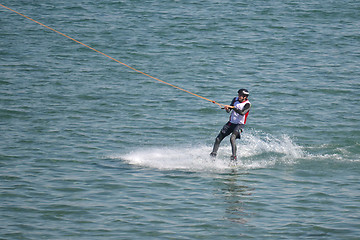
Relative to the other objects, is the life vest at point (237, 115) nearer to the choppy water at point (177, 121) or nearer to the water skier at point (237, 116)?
the water skier at point (237, 116)

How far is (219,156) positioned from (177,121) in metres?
4.68

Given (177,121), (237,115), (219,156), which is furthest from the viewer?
(177,121)

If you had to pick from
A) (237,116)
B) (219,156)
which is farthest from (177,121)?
(237,116)

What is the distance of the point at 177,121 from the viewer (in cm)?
2219

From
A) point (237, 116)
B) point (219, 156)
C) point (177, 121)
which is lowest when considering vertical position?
point (177, 121)

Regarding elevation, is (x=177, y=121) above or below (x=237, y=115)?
below

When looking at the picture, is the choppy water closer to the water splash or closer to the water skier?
the water splash

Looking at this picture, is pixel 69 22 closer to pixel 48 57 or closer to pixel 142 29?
pixel 142 29

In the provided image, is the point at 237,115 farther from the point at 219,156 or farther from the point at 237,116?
the point at 219,156

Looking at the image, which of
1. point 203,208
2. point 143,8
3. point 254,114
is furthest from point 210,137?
point 143,8

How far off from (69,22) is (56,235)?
86.8 ft

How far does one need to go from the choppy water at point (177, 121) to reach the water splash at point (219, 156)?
0.06 m

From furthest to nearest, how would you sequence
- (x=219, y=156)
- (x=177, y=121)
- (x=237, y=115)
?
(x=177, y=121)
(x=219, y=156)
(x=237, y=115)

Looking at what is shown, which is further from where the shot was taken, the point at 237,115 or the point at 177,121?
the point at 177,121
